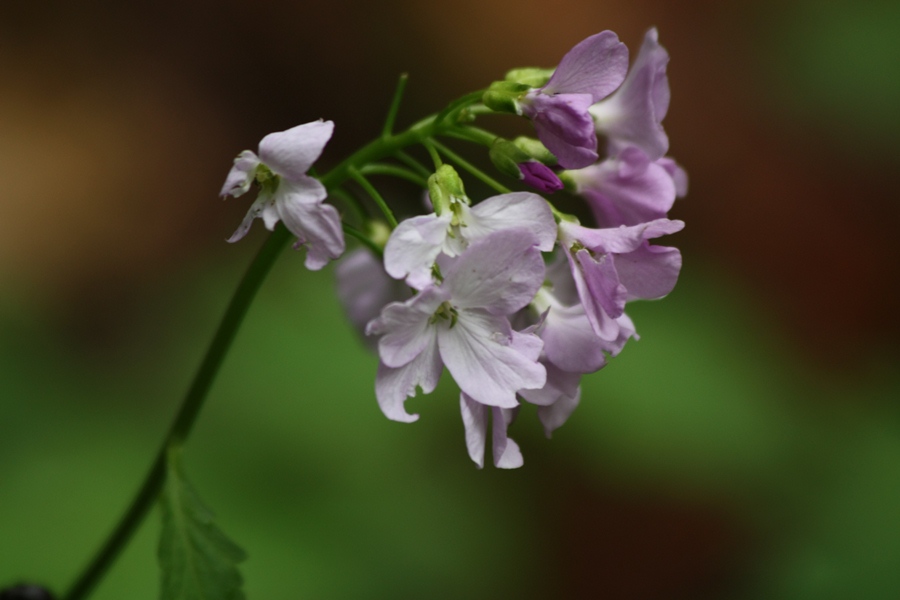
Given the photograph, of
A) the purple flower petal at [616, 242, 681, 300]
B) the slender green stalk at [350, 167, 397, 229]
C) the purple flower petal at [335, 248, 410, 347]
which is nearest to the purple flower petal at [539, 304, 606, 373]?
the purple flower petal at [616, 242, 681, 300]

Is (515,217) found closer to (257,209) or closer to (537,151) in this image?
(537,151)

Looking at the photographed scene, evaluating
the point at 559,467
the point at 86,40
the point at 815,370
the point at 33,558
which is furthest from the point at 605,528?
the point at 86,40

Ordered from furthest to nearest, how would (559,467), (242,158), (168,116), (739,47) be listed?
(739,47) → (168,116) → (559,467) → (242,158)

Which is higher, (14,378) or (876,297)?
(14,378)

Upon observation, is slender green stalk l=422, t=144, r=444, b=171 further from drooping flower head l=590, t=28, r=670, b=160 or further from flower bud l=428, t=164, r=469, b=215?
drooping flower head l=590, t=28, r=670, b=160

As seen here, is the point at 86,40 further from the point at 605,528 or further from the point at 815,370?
the point at 815,370
